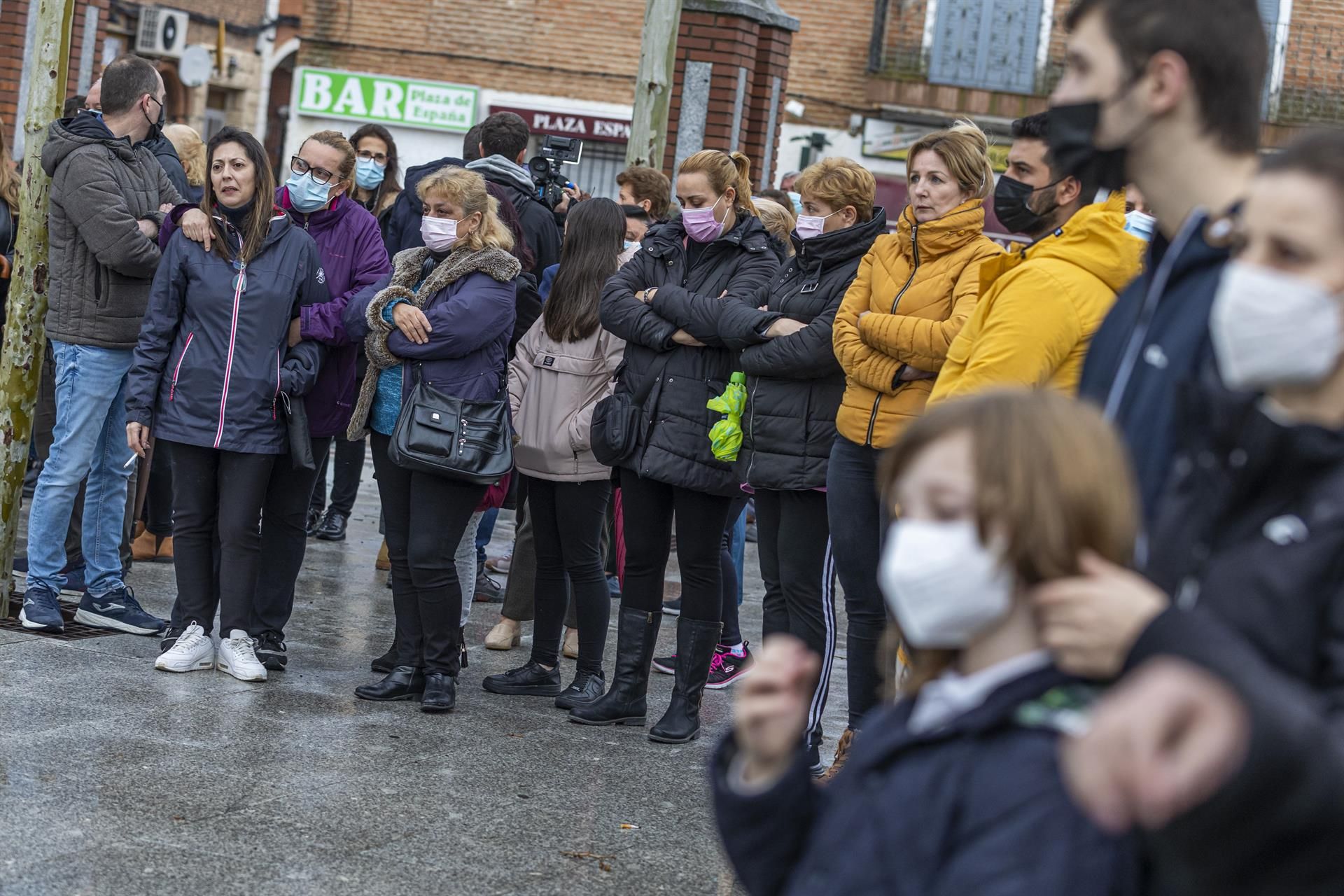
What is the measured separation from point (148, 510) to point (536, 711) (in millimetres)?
3170

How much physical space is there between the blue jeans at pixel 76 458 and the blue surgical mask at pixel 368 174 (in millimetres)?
2191

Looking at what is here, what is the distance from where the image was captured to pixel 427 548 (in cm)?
577

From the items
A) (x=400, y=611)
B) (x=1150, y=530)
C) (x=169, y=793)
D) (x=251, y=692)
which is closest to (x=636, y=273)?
(x=400, y=611)

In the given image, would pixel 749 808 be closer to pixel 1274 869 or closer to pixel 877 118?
pixel 1274 869

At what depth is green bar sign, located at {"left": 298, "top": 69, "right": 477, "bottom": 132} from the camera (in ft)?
82.0

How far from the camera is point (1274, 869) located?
147 centimetres

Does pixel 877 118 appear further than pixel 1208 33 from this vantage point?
Yes

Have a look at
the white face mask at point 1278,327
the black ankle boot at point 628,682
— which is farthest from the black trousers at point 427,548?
the white face mask at point 1278,327

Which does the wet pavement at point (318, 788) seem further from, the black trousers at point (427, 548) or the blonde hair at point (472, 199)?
the blonde hair at point (472, 199)

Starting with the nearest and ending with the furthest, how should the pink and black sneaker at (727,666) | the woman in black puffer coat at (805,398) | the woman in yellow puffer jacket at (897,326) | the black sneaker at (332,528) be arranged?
the woman in yellow puffer jacket at (897,326) < the woman in black puffer coat at (805,398) < the pink and black sneaker at (727,666) < the black sneaker at (332,528)

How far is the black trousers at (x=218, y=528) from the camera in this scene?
19.6 feet

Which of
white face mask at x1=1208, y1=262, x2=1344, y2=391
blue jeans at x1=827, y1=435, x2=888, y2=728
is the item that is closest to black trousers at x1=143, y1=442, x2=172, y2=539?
blue jeans at x1=827, y1=435, x2=888, y2=728

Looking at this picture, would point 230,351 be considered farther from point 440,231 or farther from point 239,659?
point 239,659

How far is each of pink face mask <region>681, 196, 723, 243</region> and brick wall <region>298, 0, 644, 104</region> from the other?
64.2 ft
